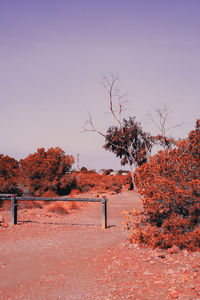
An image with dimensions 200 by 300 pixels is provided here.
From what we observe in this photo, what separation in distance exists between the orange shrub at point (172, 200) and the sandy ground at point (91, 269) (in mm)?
352

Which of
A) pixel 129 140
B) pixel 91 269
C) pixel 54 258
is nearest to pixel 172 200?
pixel 91 269

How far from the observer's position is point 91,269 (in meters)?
6.73

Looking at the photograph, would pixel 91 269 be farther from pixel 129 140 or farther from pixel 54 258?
pixel 129 140

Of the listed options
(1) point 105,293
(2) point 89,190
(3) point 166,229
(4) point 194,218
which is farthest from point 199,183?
(2) point 89,190

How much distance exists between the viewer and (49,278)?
619 centimetres

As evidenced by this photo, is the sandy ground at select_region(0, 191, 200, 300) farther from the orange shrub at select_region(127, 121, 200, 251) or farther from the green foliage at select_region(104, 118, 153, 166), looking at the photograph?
the green foliage at select_region(104, 118, 153, 166)

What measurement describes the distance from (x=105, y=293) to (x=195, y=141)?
15.7 ft

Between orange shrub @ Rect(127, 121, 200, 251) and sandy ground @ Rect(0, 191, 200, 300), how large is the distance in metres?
0.35

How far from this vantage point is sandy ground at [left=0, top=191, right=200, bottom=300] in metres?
5.24

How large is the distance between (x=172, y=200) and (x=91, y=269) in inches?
104

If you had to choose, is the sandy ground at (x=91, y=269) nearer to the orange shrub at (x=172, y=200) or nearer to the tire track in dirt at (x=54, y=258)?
the tire track in dirt at (x=54, y=258)

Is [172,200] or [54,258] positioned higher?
[172,200]

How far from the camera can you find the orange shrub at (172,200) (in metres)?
7.34

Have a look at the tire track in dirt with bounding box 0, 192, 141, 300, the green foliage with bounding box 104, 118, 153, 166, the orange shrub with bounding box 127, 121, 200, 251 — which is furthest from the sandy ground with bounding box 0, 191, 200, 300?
the green foliage with bounding box 104, 118, 153, 166
